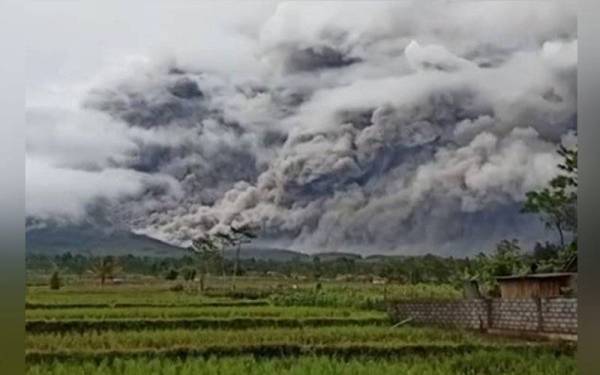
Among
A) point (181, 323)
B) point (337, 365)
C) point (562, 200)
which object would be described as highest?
point (562, 200)

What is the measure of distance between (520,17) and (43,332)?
1.80 meters

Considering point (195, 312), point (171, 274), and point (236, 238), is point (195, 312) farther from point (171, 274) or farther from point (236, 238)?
point (236, 238)

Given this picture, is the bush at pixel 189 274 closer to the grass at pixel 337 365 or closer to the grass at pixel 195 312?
the grass at pixel 195 312

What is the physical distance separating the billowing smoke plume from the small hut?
140 mm

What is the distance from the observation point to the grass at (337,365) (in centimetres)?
352

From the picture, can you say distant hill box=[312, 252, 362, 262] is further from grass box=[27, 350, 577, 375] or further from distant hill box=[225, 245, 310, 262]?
grass box=[27, 350, 577, 375]

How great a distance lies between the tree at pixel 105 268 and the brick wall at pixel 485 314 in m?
0.89

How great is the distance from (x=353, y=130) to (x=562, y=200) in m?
0.70

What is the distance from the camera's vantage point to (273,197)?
3557 mm

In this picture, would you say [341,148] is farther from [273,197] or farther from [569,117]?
[569,117]

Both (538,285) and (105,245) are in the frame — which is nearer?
(105,245)

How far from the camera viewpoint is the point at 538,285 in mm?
3623

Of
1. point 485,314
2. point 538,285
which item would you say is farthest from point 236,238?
point 538,285

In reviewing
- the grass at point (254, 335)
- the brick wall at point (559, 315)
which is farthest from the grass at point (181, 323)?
the brick wall at point (559, 315)
